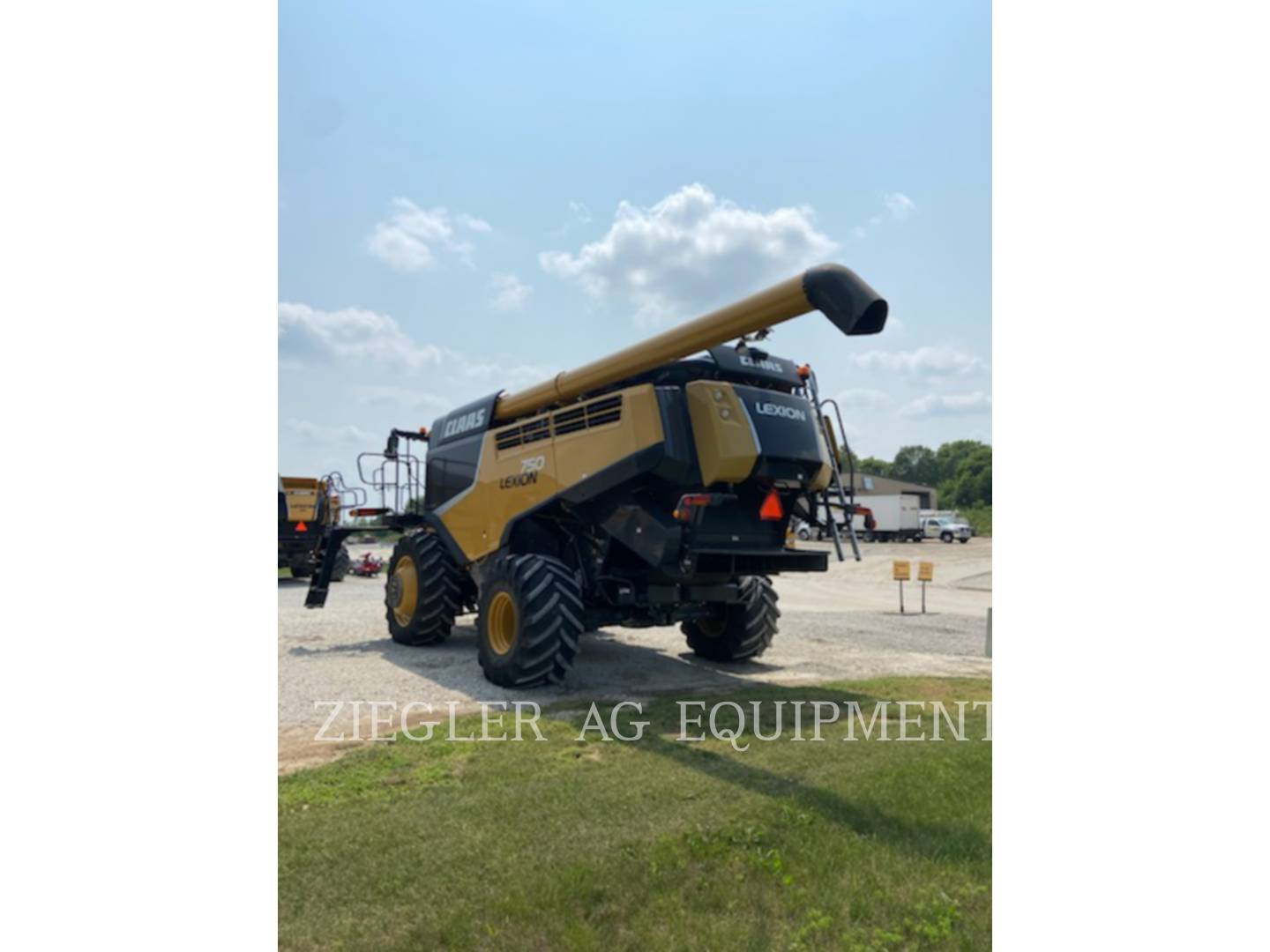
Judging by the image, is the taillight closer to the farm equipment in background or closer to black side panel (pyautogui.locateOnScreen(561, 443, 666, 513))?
black side panel (pyautogui.locateOnScreen(561, 443, 666, 513))

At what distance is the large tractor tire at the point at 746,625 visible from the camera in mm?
9273

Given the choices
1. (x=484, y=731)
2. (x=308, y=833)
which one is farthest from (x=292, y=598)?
(x=308, y=833)

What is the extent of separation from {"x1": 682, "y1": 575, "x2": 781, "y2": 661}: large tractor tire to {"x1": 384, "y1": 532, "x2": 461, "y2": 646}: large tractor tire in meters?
3.06

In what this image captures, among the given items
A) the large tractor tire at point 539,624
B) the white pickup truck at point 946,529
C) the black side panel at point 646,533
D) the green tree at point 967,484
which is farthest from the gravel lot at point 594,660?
the green tree at point 967,484

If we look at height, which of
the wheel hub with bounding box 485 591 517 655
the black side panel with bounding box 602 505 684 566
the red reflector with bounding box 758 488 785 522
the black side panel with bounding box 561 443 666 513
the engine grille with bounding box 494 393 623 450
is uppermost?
the engine grille with bounding box 494 393 623 450

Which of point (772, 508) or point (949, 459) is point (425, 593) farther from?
point (949, 459)

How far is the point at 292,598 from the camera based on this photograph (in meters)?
16.0

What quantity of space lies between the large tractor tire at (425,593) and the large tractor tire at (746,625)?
306 centimetres

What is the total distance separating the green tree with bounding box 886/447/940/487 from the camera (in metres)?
56.3

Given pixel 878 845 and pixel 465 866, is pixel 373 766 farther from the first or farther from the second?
pixel 878 845

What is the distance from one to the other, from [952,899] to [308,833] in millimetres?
3015

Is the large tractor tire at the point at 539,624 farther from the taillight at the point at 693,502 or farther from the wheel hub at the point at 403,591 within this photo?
the wheel hub at the point at 403,591

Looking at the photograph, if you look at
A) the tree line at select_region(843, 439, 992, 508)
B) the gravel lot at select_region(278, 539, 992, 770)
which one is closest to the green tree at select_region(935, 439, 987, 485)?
the tree line at select_region(843, 439, 992, 508)

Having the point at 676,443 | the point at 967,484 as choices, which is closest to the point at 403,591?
the point at 676,443
